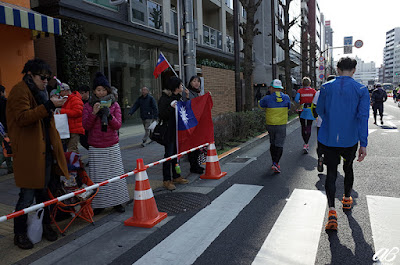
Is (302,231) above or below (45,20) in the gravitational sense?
below

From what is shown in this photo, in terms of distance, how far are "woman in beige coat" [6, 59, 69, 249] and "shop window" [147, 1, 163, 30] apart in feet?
42.8

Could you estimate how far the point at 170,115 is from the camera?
5852 mm

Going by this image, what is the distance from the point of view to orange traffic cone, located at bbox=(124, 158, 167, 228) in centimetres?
425

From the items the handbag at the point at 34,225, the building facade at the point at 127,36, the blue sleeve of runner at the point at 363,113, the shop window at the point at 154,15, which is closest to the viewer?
the handbag at the point at 34,225

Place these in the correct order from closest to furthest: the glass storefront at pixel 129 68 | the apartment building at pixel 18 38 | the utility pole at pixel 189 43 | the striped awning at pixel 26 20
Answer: the striped awning at pixel 26 20 < the utility pole at pixel 189 43 < the apartment building at pixel 18 38 < the glass storefront at pixel 129 68

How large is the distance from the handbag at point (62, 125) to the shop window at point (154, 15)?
35.1 feet

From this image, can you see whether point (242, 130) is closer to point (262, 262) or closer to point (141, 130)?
point (141, 130)

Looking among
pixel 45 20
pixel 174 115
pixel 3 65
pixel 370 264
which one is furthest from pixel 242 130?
pixel 370 264

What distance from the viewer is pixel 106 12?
43.4 ft

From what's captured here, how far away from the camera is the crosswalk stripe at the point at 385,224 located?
3.26 meters

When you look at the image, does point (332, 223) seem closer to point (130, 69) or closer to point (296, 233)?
point (296, 233)

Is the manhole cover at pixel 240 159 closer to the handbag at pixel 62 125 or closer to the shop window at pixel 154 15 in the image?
the handbag at pixel 62 125

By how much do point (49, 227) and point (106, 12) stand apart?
1128 centimetres

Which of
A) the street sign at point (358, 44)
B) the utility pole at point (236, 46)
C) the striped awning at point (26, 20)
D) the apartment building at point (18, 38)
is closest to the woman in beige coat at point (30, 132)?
the striped awning at point (26, 20)
